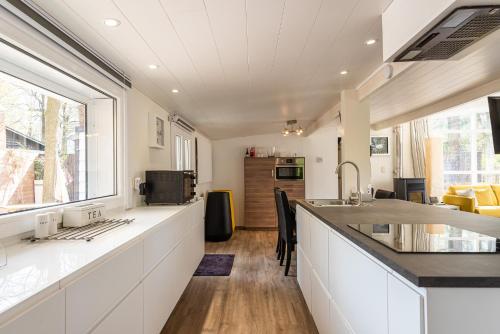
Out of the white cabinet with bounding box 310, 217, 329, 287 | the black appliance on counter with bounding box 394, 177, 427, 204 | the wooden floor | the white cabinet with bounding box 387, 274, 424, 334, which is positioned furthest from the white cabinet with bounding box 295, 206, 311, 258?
the black appliance on counter with bounding box 394, 177, 427, 204

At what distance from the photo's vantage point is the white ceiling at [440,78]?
2605 millimetres

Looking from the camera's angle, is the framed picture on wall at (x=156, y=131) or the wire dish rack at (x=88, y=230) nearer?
the wire dish rack at (x=88, y=230)

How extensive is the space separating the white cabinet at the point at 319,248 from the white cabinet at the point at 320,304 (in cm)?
6

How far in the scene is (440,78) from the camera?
3.17 m

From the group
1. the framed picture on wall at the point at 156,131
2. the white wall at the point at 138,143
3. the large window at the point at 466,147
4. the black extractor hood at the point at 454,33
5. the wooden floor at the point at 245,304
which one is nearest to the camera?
the black extractor hood at the point at 454,33

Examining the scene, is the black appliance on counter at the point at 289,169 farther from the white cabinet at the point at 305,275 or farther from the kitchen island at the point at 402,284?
the kitchen island at the point at 402,284

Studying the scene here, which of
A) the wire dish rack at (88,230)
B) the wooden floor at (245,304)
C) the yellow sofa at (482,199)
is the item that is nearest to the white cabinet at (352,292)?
the wooden floor at (245,304)

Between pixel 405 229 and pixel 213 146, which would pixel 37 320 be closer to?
pixel 405 229

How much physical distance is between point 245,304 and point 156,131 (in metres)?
2.07

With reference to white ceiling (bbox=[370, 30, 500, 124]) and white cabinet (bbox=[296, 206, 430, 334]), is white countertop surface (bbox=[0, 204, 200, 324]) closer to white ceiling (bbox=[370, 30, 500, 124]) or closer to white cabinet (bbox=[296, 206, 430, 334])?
white cabinet (bbox=[296, 206, 430, 334])

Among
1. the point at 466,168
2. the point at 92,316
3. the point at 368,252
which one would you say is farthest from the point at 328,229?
the point at 466,168

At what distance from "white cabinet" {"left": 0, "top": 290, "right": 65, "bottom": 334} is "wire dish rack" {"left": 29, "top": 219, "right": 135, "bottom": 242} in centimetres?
62

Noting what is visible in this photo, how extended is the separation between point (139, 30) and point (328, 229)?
1.70m

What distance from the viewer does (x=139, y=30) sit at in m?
1.83
